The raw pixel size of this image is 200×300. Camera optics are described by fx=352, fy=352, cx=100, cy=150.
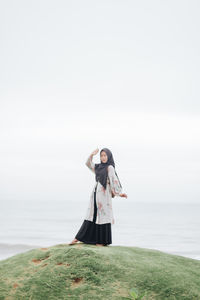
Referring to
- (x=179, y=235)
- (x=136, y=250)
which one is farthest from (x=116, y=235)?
(x=136, y=250)

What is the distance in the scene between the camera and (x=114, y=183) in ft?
23.8

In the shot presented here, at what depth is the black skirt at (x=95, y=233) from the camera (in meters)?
7.12

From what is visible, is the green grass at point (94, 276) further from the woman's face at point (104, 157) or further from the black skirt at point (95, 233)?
the woman's face at point (104, 157)

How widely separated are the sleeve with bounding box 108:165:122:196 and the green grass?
46.6 inches

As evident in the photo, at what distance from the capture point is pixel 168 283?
223 inches

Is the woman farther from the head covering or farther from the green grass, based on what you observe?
the green grass

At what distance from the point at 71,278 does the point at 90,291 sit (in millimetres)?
441

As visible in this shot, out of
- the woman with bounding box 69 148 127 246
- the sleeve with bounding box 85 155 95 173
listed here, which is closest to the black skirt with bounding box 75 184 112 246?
the woman with bounding box 69 148 127 246

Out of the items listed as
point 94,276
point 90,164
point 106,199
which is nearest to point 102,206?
point 106,199

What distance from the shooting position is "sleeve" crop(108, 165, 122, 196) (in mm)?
7223

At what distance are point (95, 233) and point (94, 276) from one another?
5.24 feet

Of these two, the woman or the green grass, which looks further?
the woman

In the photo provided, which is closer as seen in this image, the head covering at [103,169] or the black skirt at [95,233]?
the black skirt at [95,233]

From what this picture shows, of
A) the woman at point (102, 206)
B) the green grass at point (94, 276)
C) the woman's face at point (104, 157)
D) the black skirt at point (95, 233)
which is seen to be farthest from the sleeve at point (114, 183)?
the green grass at point (94, 276)
